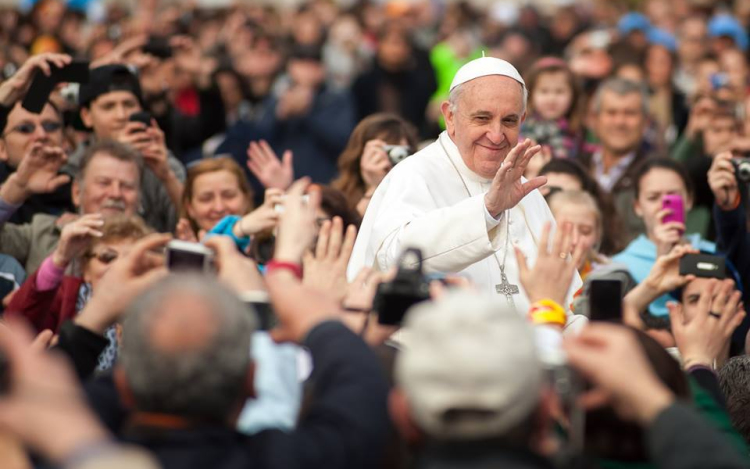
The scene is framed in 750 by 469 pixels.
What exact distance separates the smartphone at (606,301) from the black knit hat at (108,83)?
4881mm

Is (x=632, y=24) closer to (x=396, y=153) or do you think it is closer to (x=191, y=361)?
(x=396, y=153)

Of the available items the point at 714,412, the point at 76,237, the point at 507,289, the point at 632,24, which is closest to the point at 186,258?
the point at 714,412

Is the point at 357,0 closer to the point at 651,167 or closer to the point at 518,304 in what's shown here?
the point at 651,167

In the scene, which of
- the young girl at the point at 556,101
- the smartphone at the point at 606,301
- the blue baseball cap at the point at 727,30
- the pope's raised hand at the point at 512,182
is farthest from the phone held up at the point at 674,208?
the blue baseball cap at the point at 727,30

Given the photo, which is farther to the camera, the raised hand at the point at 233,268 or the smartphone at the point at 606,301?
the raised hand at the point at 233,268

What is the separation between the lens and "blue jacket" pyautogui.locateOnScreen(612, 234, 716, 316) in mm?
7332

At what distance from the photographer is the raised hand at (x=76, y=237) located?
18.5ft

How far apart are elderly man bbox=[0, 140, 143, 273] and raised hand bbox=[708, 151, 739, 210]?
122 inches

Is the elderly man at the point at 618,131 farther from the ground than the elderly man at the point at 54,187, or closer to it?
farther from the ground

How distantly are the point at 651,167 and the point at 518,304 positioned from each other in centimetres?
248

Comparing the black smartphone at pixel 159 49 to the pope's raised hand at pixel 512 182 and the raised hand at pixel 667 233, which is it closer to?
the raised hand at pixel 667 233

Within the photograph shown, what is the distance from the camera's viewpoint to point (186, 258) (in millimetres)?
3750

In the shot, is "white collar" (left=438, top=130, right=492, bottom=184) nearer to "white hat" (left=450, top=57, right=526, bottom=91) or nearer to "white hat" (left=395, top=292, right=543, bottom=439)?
"white hat" (left=450, top=57, right=526, bottom=91)

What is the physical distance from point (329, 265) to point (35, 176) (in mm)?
3195
